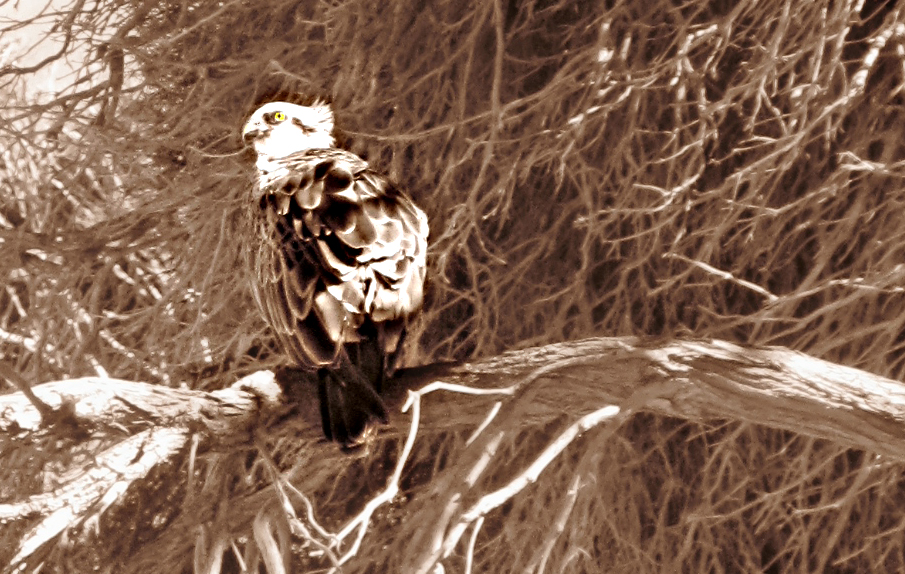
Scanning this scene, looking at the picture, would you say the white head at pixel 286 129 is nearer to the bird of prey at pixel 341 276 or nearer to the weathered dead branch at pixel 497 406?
the bird of prey at pixel 341 276

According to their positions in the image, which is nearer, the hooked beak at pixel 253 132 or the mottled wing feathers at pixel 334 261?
the mottled wing feathers at pixel 334 261

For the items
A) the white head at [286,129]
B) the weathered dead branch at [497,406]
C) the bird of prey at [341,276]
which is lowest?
the weathered dead branch at [497,406]

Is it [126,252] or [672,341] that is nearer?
[672,341]

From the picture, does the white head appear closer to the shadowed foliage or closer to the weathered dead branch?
the shadowed foliage

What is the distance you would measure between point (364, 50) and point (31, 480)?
1.03 m

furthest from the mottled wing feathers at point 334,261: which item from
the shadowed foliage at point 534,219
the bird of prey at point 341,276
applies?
the shadowed foliage at point 534,219

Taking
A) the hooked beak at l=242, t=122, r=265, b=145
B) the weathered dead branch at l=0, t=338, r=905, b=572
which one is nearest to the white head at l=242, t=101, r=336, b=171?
the hooked beak at l=242, t=122, r=265, b=145

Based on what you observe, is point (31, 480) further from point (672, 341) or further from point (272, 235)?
point (672, 341)

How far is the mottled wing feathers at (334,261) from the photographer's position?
1377 mm

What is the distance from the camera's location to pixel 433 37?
2131 mm

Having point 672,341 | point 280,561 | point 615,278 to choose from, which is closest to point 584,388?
point 672,341

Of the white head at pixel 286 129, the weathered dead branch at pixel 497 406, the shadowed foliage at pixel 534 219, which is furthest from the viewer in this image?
the shadowed foliage at pixel 534 219

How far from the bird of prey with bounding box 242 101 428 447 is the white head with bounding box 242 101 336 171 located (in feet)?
0.65

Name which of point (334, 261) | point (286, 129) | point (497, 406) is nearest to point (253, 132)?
point (286, 129)
